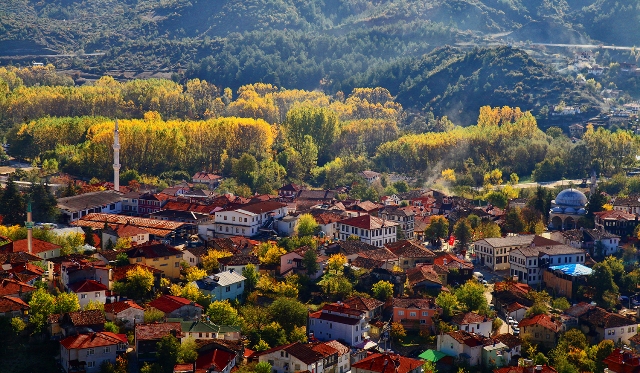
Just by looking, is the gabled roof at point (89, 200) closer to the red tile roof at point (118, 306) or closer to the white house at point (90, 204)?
the white house at point (90, 204)

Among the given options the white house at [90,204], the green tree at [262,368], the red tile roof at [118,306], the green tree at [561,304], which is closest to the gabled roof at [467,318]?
the green tree at [561,304]

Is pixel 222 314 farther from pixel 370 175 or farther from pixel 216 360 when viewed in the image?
pixel 370 175

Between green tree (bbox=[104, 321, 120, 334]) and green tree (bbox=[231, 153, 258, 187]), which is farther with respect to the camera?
green tree (bbox=[231, 153, 258, 187])

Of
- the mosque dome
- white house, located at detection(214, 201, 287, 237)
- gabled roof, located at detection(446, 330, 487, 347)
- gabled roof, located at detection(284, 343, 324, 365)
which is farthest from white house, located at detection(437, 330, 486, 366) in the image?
the mosque dome

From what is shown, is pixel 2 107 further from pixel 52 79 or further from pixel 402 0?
pixel 402 0

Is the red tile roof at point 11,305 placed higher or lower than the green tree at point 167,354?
higher

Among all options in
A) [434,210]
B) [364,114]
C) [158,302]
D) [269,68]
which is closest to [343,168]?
[434,210]

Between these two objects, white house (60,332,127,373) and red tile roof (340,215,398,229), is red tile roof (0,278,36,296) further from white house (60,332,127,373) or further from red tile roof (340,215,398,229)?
red tile roof (340,215,398,229)
